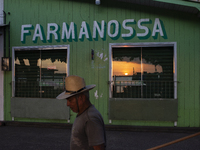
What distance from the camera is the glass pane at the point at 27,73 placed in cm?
845

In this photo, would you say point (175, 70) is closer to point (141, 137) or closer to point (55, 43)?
point (141, 137)

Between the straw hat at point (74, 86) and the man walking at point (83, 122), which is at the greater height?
the straw hat at point (74, 86)

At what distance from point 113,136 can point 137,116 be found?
1.35m

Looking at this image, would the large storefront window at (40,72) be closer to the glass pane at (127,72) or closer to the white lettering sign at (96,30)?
the white lettering sign at (96,30)

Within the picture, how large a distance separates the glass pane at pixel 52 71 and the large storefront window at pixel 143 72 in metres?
2.15

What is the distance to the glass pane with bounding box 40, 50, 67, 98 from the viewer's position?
8.22m

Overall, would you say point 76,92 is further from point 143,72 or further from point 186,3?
point 186,3

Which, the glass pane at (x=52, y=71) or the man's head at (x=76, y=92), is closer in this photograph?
the man's head at (x=76, y=92)

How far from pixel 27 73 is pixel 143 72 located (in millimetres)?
4945

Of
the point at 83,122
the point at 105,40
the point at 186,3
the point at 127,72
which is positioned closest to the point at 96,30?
the point at 105,40

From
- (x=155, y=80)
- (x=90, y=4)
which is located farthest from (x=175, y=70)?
(x=90, y=4)

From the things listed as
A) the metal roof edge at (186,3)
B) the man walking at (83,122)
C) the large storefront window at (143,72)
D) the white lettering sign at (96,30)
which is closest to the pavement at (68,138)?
the large storefront window at (143,72)

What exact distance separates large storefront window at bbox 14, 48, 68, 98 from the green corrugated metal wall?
1.17ft

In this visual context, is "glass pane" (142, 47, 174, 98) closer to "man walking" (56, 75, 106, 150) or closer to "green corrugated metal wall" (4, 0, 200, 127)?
"green corrugated metal wall" (4, 0, 200, 127)
